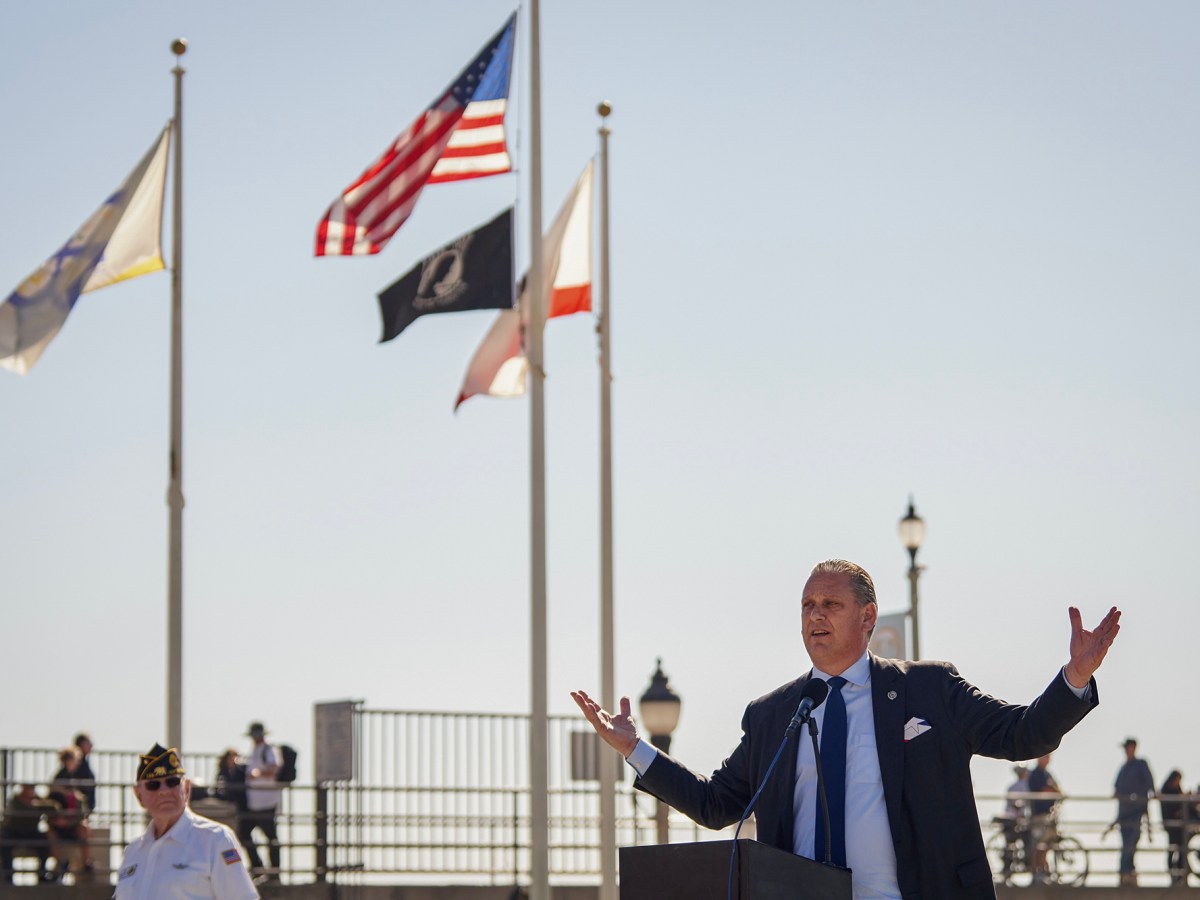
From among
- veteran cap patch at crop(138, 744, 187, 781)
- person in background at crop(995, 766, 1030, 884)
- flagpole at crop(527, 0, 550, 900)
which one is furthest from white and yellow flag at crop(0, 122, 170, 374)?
person in background at crop(995, 766, 1030, 884)

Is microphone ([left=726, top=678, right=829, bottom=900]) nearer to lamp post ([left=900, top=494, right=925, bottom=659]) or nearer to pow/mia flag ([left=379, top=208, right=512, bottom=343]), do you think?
pow/mia flag ([left=379, top=208, right=512, bottom=343])

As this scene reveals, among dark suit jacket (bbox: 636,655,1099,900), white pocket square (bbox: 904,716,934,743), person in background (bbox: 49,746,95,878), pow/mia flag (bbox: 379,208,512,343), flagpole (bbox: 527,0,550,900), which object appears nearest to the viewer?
dark suit jacket (bbox: 636,655,1099,900)

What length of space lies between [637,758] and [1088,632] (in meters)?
1.58

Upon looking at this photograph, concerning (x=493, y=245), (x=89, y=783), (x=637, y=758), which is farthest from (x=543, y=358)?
(x=637, y=758)

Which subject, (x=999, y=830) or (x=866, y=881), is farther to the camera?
(x=999, y=830)

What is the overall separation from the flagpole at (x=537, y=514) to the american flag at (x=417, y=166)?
1.03m

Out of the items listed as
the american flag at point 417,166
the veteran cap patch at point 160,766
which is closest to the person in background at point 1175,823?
the american flag at point 417,166

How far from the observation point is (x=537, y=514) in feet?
62.7

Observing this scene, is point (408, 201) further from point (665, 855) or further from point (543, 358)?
point (665, 855)

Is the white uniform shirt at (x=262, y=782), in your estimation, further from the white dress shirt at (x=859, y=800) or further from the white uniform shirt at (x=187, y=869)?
the white dress shirt at (x=859, y=800)

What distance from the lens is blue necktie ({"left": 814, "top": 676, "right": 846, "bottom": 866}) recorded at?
614 centimetres

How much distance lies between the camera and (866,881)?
6.13 metres

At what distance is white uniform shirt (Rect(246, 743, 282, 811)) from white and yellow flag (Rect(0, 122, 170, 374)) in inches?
205

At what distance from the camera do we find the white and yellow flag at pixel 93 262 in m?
18.3
